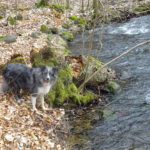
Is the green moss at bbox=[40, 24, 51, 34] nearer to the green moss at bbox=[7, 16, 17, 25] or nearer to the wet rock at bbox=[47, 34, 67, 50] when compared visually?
the wet rock at bbox=[47, 34, 67, 50]

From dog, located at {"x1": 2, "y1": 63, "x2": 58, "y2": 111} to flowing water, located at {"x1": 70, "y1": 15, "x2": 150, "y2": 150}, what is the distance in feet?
4.68

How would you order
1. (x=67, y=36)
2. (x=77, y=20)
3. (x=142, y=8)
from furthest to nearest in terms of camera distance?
1. (x=142, y=8)
2. (x=77, y=20)
3. (x=67, y=36)

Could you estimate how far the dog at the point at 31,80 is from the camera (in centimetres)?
703

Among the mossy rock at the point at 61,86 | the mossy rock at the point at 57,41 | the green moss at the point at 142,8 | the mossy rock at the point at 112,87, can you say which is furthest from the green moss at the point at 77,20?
the mossy rock at the point at 61,86

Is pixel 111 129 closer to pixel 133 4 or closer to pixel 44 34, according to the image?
pixel 44 34

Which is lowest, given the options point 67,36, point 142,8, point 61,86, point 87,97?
point 87,97

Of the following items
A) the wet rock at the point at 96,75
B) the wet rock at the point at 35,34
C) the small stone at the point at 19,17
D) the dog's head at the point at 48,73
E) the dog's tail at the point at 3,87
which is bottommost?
the wet rock at the point at 96,75

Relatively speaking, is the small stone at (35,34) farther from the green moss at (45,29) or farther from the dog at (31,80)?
the dog at (31,80)

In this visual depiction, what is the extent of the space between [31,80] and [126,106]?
9.43 feet

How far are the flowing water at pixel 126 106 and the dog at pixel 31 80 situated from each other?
1426 mm

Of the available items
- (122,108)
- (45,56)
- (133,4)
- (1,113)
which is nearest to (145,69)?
(122,108)

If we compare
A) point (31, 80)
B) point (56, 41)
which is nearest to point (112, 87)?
point (31, 80)

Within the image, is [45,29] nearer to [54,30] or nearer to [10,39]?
[54,30]

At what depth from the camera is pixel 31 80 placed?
7.39 m
